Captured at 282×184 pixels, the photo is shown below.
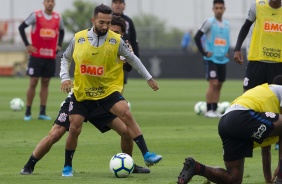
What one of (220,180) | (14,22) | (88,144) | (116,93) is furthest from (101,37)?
(14,22)

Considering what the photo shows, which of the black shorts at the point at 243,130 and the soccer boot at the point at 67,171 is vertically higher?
the black shorts at the point at 243,130

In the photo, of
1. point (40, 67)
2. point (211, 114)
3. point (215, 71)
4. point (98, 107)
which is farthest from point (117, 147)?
point (215, 71)

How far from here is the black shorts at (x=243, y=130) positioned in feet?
32.1

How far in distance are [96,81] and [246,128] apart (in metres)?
2.43

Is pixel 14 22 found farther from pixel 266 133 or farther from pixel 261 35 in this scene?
pixel 266 133

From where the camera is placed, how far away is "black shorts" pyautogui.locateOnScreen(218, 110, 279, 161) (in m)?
9.77

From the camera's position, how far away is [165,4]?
183 ft

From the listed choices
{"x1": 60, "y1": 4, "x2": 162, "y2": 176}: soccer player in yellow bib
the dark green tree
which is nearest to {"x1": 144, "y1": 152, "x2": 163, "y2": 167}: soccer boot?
{"x1": 60, "y1": 4, "x2": 162, "y2": 176}: soccer player in yellow bib

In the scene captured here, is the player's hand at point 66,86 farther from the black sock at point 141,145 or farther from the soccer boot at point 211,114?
the soccer boot at point 211,114

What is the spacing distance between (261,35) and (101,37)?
308cm

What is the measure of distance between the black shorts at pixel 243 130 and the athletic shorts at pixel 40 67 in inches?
399

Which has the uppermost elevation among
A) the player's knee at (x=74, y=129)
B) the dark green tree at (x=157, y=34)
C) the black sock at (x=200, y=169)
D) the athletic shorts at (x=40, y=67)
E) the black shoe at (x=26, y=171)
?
the black sock at (x=200, y=169)

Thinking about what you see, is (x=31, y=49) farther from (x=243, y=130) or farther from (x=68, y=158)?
(x=243, y=130)

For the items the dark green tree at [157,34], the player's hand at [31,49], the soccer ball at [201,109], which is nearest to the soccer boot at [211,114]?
the soccer ball at [201,109]
